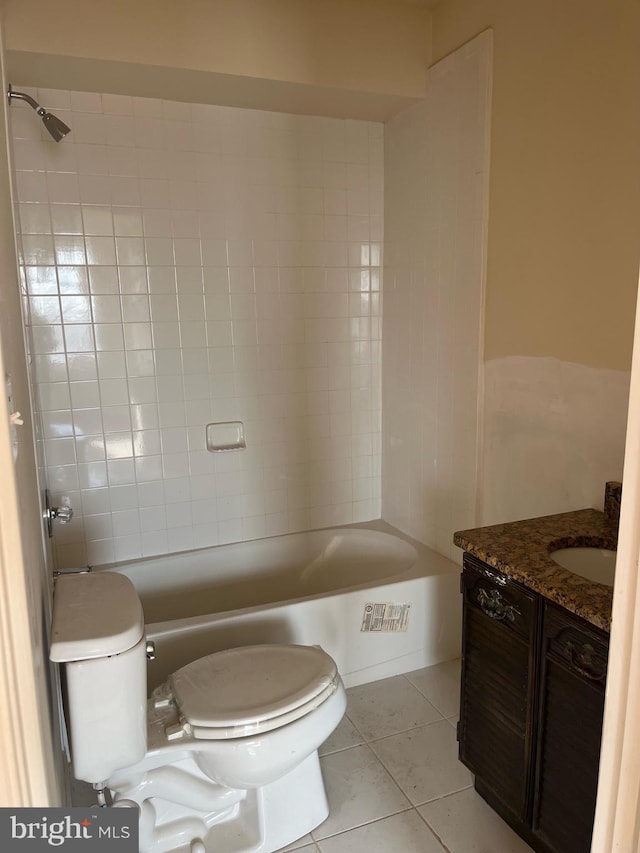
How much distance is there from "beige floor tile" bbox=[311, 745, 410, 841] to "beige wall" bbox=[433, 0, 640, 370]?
4.68ft

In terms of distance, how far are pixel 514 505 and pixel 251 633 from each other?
1054 millimetres

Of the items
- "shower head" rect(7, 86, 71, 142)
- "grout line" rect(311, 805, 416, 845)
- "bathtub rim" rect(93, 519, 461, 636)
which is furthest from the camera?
"bathtub rim" rect(93, 519, 461, 636)

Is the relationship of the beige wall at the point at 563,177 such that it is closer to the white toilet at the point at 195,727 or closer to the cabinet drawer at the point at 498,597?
the cabinet drawer at the point at 498,597

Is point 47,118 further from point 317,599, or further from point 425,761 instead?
point 425,761

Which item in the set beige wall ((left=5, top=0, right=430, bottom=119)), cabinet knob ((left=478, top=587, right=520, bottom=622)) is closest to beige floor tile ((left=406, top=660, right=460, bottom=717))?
cabinet knob ((left=478, top=587, right=520, bottom=622))

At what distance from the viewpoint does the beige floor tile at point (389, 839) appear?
1678 millimetres

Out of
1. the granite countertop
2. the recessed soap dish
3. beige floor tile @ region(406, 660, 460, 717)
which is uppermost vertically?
the recessed soap dish

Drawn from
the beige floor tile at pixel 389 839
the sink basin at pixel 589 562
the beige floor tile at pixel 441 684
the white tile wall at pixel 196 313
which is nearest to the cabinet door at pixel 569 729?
the sink basin at pixel 589 562

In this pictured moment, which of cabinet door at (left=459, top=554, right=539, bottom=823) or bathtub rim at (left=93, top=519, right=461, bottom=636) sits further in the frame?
bathtub rim at (left=93, top=519, right=461, bottom=636)

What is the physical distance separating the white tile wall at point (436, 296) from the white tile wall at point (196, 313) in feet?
0.52

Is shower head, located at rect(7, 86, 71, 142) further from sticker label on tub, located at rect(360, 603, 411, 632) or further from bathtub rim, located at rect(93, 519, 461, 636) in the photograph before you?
sticker label on tub, located at rect(360, 603, 411, 632)

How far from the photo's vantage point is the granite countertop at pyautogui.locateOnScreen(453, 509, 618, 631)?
4.36 ft

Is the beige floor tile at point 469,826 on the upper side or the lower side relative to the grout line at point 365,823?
upper

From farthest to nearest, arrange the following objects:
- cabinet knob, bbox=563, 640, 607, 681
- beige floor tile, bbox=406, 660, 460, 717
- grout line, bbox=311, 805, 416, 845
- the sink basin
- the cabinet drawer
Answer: beige floor tile, bbox=406, 660, 460, 717
grout line, bbox=311, 805, 416, 845
the sink basin
the cabinet drawer
cabinet knob, bbox=563, 640, 607, 681
